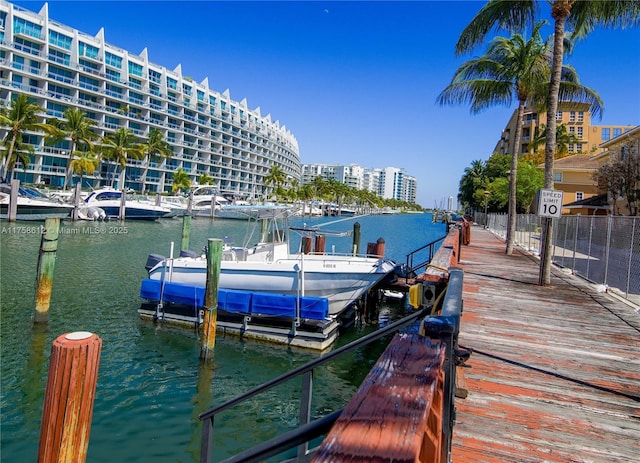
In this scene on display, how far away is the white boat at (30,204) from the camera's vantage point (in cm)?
4316

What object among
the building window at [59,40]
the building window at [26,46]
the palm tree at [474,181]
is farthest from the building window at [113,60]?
the palm tree at [474,181]

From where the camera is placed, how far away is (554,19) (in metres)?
11.2

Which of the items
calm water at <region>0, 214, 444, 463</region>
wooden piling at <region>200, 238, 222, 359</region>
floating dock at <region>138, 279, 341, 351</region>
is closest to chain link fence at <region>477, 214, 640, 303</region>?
calm water at <region>0, 214, 444, 463</region>

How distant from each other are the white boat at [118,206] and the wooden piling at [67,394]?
2090 inches

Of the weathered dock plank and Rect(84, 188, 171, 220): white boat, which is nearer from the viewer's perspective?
the weathered dock plank

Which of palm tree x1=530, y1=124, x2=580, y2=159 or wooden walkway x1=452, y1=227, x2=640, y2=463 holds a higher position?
palm tree x1=530, y1=124, x2=580, y2=159

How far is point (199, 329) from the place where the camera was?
13.9m

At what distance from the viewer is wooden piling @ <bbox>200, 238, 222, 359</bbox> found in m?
11.5

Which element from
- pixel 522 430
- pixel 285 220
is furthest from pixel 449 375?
pixel 285 220

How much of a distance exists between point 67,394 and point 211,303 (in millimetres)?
6934

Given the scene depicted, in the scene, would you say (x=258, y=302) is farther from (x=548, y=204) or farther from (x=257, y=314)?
(x=548, y=204)

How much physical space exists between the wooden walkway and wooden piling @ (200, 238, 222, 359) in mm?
6617

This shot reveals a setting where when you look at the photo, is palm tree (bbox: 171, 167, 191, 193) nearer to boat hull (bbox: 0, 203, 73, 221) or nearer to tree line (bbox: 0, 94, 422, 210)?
tree line (bbox: 0, 94, 422, 210)

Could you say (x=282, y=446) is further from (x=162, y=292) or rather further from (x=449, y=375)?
(x=162, y=292)
